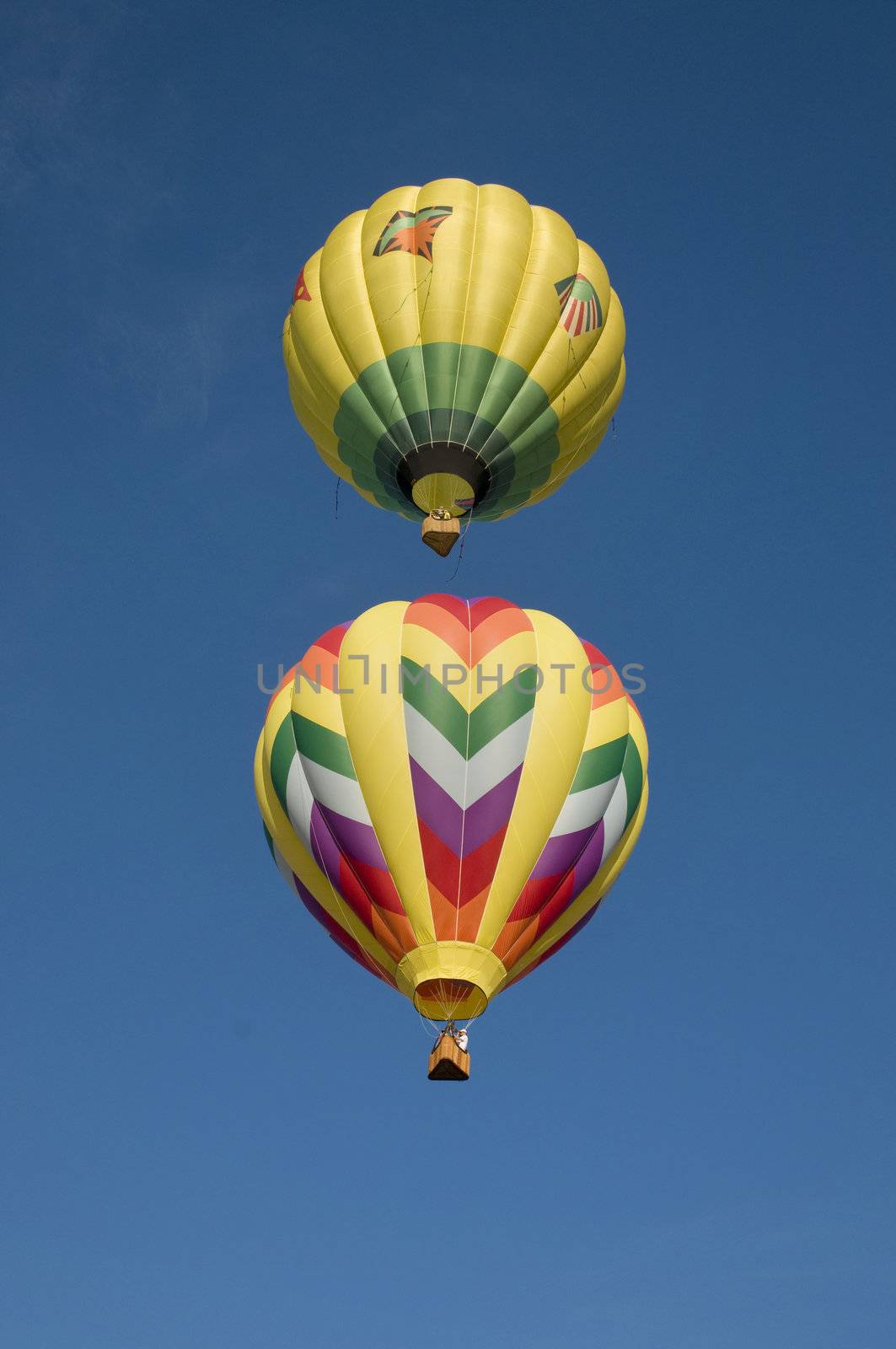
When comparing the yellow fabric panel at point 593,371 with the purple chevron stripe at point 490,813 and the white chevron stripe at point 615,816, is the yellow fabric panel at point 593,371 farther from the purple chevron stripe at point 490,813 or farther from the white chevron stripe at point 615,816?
the purple chevron stripe at point 490,813

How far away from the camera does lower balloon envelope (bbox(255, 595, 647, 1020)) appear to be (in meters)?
19.6

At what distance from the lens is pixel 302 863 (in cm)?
2088

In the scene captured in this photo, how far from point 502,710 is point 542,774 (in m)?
0.85

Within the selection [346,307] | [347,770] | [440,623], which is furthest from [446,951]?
[346,307]

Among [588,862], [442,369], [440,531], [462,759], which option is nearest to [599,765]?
[588,862]

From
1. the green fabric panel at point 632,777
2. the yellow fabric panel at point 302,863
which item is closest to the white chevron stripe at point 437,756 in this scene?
the yellow fabric panel at point 302,863

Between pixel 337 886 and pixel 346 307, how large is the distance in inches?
315

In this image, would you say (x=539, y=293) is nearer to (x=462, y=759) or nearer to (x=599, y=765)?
(x=599, y=765)

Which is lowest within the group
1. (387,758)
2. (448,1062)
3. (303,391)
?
(448,1062)

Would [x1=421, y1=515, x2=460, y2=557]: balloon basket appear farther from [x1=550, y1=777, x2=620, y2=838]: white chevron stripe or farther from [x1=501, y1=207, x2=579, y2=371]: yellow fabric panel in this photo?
[x1=550, y1=777, x2=620, y2=838]: white chevron stripe

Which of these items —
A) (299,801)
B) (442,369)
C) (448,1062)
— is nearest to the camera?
(448,1062)

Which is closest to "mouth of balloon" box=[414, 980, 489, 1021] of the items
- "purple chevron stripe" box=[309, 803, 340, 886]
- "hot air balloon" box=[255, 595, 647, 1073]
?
"hot air balloon" box=[255, 595, 647, 1073]

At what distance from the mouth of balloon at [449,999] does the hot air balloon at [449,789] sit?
0.02m

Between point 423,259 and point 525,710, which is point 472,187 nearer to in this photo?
point 423,259
